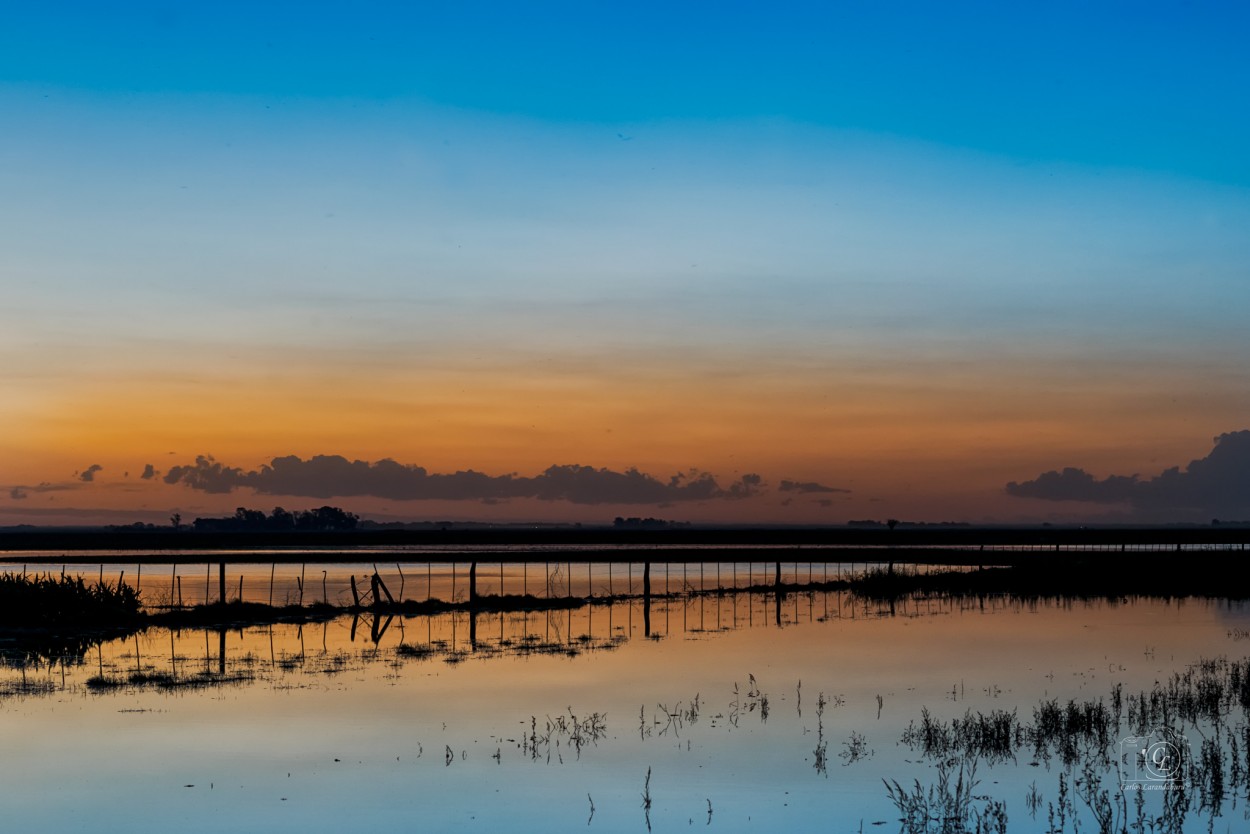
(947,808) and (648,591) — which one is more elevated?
(947,808)

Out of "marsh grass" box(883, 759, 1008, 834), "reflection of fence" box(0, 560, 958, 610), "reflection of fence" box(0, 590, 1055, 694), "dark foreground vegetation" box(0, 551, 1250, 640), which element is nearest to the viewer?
"marsh grass" box(883, 759, 1008, 834)

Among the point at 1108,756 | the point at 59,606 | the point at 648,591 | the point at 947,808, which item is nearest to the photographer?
the point at 947,808

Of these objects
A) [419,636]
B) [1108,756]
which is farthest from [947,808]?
[419,636]

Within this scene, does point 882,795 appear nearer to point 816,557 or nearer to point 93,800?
point 93,800

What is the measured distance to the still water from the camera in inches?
725

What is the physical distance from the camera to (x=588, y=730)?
24.3 meters

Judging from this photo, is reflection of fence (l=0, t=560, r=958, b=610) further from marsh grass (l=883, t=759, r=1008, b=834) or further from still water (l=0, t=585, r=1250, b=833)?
marsh grass (l=883, t=759, r=1008, b=834)

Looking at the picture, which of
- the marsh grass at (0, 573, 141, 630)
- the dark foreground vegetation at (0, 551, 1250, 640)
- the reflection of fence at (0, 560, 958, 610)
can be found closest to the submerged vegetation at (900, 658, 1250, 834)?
the dark foreground vegetation at (0, 551, 1250, 640)

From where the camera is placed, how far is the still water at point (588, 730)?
1842cm

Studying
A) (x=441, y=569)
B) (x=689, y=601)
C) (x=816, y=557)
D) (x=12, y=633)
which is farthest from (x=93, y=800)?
(x=441, y=569)

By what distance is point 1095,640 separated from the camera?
40312mm

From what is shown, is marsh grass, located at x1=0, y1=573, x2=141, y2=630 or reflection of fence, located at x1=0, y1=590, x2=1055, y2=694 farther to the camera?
marsh grass, located at x1=0, y1=573, x2=141, y2=630

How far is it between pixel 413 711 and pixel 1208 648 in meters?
24.8

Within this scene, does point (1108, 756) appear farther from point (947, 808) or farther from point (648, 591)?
point (648, 591)
